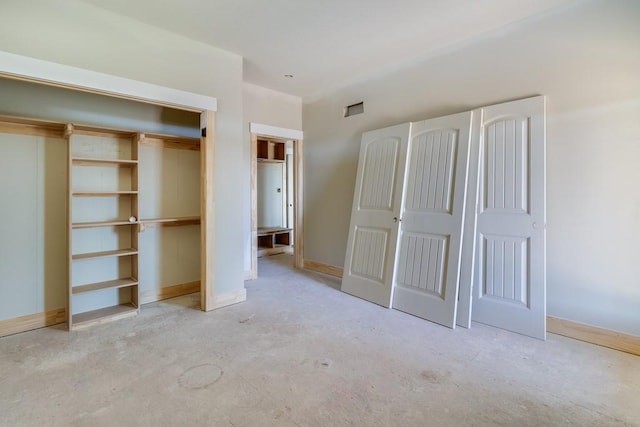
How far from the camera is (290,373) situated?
207 centimetres

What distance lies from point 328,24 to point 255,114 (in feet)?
6.38

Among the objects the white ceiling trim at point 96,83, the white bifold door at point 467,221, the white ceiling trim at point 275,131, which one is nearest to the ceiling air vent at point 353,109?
the white bifold door at point 467,221

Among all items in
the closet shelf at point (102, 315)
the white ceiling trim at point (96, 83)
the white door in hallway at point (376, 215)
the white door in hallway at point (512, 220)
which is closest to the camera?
the white ceiling trim at point (96, 83)

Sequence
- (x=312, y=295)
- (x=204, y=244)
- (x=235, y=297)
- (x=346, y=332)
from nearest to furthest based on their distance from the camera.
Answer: (x=346, y=332), (x=204, y=244), (x=235, y=297), (x=312, y=295)

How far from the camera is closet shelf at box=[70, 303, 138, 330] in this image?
109 inches

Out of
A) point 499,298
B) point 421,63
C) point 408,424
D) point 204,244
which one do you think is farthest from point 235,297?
point 421,63

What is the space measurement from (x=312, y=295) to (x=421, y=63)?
9.74 ft

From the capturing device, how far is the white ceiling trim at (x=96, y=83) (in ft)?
7.32

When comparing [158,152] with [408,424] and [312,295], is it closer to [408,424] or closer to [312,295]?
[312,295]

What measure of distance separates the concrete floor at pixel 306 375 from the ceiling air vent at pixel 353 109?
2704 millimetres

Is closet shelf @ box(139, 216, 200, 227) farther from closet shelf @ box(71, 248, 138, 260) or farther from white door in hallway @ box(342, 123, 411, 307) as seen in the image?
white door in hallway @ box(342, 123, 411, 307)

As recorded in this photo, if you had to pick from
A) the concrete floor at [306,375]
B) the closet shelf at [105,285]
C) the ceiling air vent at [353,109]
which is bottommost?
the concrete floor at [306,375]

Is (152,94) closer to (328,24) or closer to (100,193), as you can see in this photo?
(100,193)

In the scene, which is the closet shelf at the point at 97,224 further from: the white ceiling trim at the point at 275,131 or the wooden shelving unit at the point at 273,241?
the wooden shelving unit at the point at 273,241
